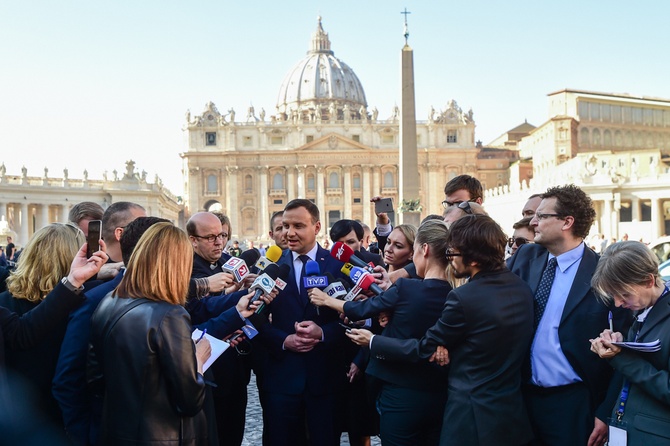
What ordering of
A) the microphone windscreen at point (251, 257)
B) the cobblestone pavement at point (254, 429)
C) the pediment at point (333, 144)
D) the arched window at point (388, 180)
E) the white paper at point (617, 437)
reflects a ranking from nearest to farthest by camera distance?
the white paper at point (617, 437) < the cobblestone pavement at point (254, 429) < the microphone windscreen at point (251, 257) < the pediment at point (333, 144) < the arched window at point (388, 180)

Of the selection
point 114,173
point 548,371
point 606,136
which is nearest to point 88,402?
point 548,371

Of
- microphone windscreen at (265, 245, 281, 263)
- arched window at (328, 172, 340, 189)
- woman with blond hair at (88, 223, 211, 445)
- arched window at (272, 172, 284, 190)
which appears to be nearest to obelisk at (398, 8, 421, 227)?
microphone windscreen at (265, 245, 281, 263)

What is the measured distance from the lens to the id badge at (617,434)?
10.6 ft

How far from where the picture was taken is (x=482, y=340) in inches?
133

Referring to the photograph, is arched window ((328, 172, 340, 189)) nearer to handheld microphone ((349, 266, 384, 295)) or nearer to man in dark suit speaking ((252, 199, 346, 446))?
man in dark suit speaking ((252, 199, 346, 446))

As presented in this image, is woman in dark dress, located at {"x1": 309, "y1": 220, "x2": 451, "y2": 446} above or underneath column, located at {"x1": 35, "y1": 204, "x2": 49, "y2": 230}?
underneath

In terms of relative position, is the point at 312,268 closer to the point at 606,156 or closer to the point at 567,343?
the point at 567,343

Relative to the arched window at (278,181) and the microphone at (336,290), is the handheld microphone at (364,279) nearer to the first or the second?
the microphone at (336,290)

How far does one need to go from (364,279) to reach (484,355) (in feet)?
2.97

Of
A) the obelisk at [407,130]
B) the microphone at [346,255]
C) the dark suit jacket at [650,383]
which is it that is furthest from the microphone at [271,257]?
the obelisk at [407,130]

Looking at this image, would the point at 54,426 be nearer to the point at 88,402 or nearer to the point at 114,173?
the point at 88,402

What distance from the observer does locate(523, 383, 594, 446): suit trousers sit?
3566mm

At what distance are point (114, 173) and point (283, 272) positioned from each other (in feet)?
168

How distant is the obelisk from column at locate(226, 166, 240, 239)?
5640 centimetres
